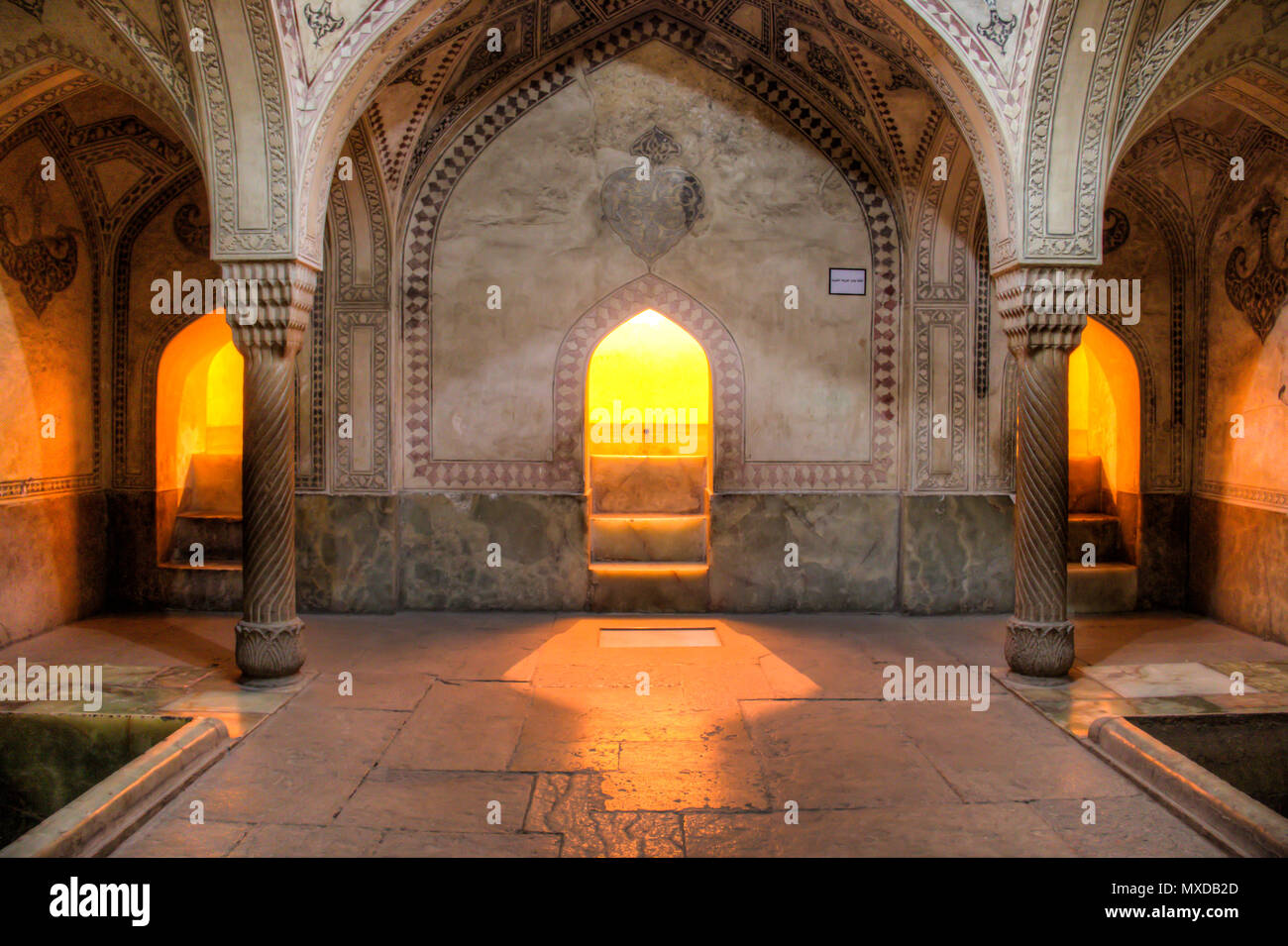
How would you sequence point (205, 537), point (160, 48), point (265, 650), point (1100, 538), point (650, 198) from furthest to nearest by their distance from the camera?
point (1100, 538) → point (205, 537) → point (650, 198) → point (265, 650) → point (160, 48)

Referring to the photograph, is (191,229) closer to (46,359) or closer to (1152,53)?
(46,359)

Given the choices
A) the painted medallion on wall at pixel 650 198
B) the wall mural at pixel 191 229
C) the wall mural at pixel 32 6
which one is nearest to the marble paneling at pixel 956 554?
the painted medallion on wall at pixel 650 198

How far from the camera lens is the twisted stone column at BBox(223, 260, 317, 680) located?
5.79 m

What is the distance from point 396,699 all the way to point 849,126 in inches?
214

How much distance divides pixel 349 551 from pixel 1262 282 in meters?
7.17

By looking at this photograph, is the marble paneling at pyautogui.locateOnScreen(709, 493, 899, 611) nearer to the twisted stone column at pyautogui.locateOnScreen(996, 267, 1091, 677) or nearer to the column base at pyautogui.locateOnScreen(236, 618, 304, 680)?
the twisted stone column at pyautogui.locateOnScreen(996, 267, 1091, 677)

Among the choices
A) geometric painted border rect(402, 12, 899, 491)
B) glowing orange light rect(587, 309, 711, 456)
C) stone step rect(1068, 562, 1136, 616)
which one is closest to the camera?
geometric painted border rect(402, 12, 899, 491)

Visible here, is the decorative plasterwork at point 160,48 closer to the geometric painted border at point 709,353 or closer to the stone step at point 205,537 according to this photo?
the geometric painted border at point 709,353

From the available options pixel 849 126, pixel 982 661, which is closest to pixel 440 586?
pixel 982 661

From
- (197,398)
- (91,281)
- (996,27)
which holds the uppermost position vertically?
(996,27)

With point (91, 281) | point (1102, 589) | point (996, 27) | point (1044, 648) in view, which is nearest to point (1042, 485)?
point (1044, 648)

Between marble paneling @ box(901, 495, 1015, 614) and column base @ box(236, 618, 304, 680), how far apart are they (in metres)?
4.67

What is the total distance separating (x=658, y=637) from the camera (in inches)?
291

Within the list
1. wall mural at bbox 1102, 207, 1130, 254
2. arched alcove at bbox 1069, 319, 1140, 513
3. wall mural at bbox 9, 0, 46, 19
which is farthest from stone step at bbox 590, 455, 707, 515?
wall mural at bbox 9, 0, 46, 19
